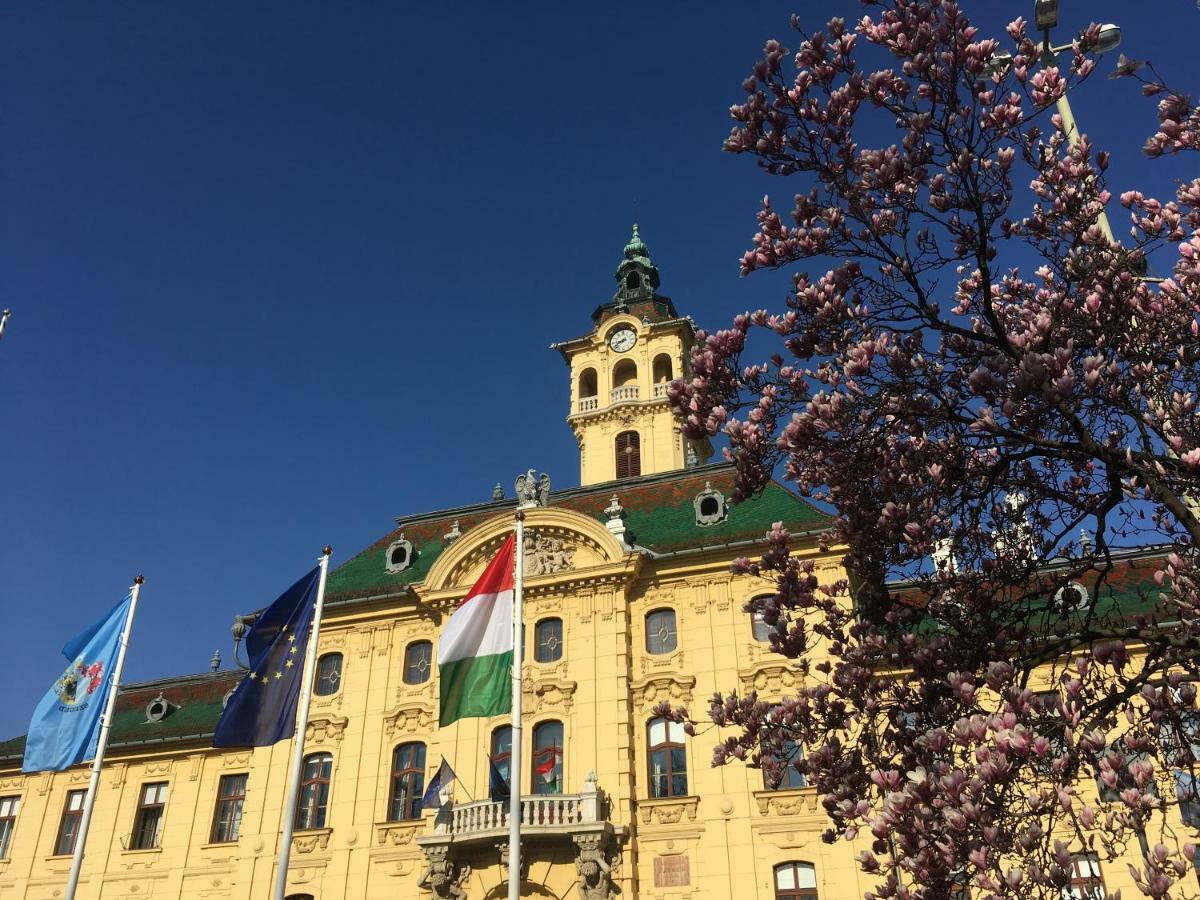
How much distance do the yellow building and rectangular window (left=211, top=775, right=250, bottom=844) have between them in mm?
64

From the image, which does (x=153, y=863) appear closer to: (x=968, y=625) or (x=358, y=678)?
(x=358, y=678)

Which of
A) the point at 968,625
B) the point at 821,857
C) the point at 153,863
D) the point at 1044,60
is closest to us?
the point at 968,625

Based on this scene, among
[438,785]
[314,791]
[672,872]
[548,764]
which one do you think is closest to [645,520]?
[548,764]

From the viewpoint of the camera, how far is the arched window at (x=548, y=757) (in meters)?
27.4

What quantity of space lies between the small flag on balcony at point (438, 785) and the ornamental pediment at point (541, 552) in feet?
18.8

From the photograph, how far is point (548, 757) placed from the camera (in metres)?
27.8

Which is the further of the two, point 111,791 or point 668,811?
point 111,791

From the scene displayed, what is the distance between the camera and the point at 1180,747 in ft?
26.4

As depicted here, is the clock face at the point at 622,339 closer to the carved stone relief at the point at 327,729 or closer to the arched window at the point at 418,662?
the arched window at the point at 418,662

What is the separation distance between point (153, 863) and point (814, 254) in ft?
102

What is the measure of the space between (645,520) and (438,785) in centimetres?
1113

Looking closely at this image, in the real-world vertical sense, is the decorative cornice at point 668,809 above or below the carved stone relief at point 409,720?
below

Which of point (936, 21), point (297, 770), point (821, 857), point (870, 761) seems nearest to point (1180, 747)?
point (870, 761)

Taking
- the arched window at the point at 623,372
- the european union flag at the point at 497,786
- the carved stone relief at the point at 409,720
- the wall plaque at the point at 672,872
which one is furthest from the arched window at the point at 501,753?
the arched window at the point at 623,372
